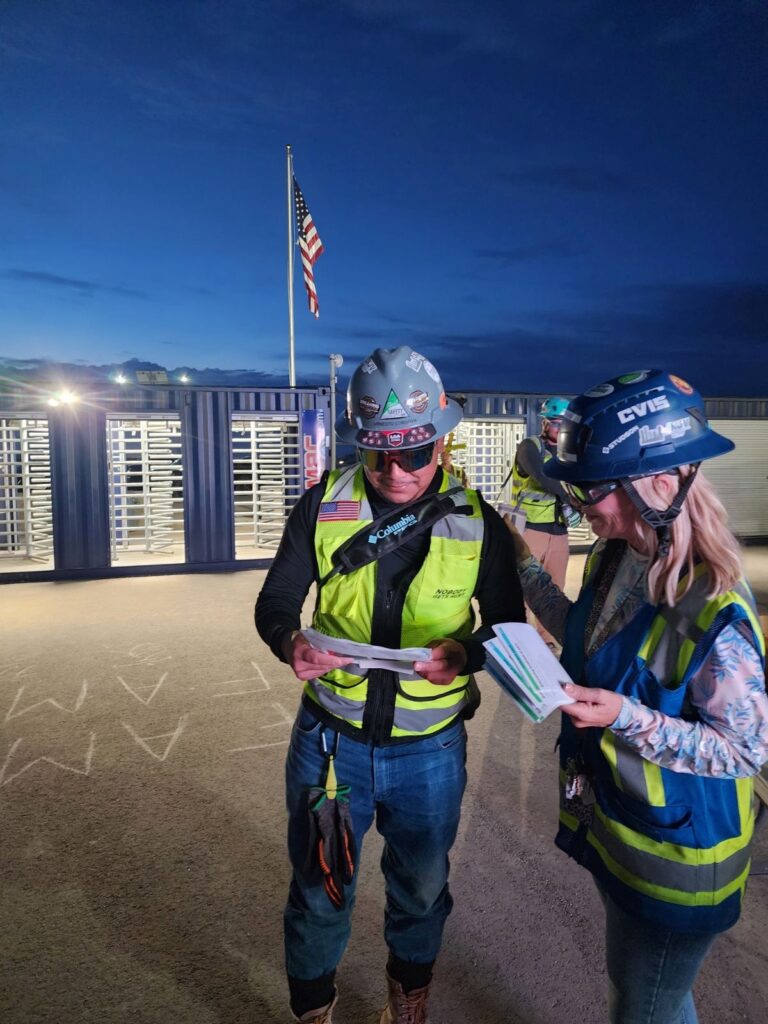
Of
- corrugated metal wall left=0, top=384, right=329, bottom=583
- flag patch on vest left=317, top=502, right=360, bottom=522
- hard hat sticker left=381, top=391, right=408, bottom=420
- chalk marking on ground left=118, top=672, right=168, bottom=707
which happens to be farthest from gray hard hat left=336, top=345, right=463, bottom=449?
corrugated metal wall left=0, top=384, right=329, bottom=583

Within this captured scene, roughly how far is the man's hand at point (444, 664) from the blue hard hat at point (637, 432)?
644 mm

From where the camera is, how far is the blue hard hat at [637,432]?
68.2 inches

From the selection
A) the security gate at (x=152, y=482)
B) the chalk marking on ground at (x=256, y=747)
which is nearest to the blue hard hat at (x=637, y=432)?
the chalk marking on ground at (x=256, y=747)

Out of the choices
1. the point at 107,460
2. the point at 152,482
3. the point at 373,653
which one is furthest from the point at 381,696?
the point at 152,482

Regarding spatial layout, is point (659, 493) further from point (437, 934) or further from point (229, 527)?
point (229, 527)

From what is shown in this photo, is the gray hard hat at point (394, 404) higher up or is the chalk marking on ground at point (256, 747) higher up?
the gray hard hat at point (394, 404)

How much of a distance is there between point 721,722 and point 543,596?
91 cm

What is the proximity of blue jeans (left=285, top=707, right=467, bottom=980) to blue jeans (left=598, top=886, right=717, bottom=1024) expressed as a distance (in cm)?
70

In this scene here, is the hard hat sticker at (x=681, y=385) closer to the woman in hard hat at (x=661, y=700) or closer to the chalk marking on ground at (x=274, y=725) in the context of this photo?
the woman in hard hat at (x=661, y=700)

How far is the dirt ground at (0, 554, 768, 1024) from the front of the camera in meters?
2.84

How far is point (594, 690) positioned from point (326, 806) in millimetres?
1103

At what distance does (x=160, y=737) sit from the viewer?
530 cm

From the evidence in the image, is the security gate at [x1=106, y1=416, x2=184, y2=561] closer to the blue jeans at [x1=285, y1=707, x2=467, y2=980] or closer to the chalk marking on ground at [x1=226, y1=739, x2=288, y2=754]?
the chalk marking on ground at [x1=226, y1=739, x2=288, y2=754]

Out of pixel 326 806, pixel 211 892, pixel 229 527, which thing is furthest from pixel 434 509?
pixel 229 527
